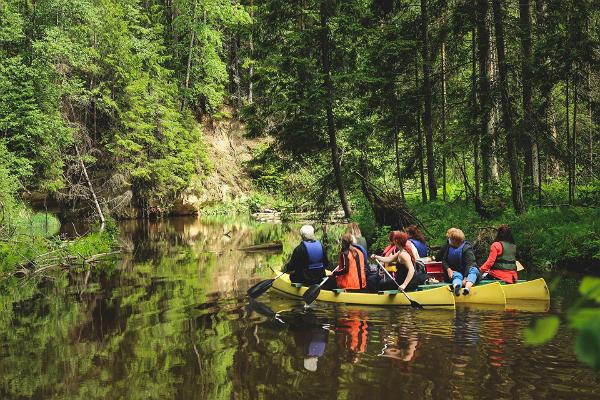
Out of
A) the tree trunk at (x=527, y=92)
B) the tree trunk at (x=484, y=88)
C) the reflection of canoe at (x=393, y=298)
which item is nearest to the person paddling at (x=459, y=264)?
the reflection of canoe at (x=393, y=298)

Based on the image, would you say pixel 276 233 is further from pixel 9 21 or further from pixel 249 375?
pixel 249 375

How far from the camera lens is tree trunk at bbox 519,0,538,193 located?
40.5 feet

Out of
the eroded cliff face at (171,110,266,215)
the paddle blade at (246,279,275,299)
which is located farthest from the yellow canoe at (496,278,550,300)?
the eroded cliff face at (171,110,266,215)

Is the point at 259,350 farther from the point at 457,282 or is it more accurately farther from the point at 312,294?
the point at 457,282

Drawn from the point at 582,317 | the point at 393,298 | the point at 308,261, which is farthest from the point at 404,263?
the point at 582,317

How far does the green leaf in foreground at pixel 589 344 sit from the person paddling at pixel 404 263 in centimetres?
819

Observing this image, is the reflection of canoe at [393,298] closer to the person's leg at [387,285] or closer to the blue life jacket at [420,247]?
the person's leg at [387,285]

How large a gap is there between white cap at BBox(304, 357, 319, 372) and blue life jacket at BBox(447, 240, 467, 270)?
378 centimetres

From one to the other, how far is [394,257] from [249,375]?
4.03m

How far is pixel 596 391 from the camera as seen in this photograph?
16.4 feet

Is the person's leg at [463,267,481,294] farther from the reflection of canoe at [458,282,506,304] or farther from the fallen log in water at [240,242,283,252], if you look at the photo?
the fallen log in water at [240,242,283,252]

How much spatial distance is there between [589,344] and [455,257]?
345 inches

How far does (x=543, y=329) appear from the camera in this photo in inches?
36.2

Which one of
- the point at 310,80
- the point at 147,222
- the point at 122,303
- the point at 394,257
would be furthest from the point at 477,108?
the point at 147,222
